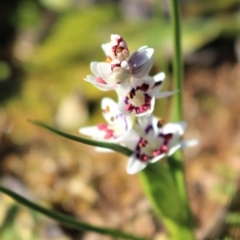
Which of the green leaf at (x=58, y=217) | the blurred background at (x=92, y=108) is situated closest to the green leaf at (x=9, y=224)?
the blurred background at (x=92, y=108)

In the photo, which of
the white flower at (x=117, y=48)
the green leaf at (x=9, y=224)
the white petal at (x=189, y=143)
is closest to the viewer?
the white flower at (x=117, y=48)

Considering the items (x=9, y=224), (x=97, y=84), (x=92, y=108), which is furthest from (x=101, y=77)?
(x=92, y=108)

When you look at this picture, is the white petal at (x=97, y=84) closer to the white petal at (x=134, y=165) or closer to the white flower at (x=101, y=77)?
the white flower at (x=101, y=77)

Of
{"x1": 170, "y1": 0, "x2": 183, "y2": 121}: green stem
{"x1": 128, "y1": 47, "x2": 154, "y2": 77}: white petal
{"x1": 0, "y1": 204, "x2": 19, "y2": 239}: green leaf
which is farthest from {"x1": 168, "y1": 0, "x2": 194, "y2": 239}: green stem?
{"x1": 0, "y1": 204, "x2": 19, "y2": 239}: green leaf

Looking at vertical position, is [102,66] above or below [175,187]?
above

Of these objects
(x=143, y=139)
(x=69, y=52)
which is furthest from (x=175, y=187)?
(x=69, y=52)

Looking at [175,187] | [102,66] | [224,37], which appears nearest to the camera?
[102,66]

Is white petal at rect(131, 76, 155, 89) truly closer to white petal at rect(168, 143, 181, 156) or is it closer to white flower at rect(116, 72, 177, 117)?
white flower at rect(116, 72, 177, 117)

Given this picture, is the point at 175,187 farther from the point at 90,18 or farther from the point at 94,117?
the point at 90,18
